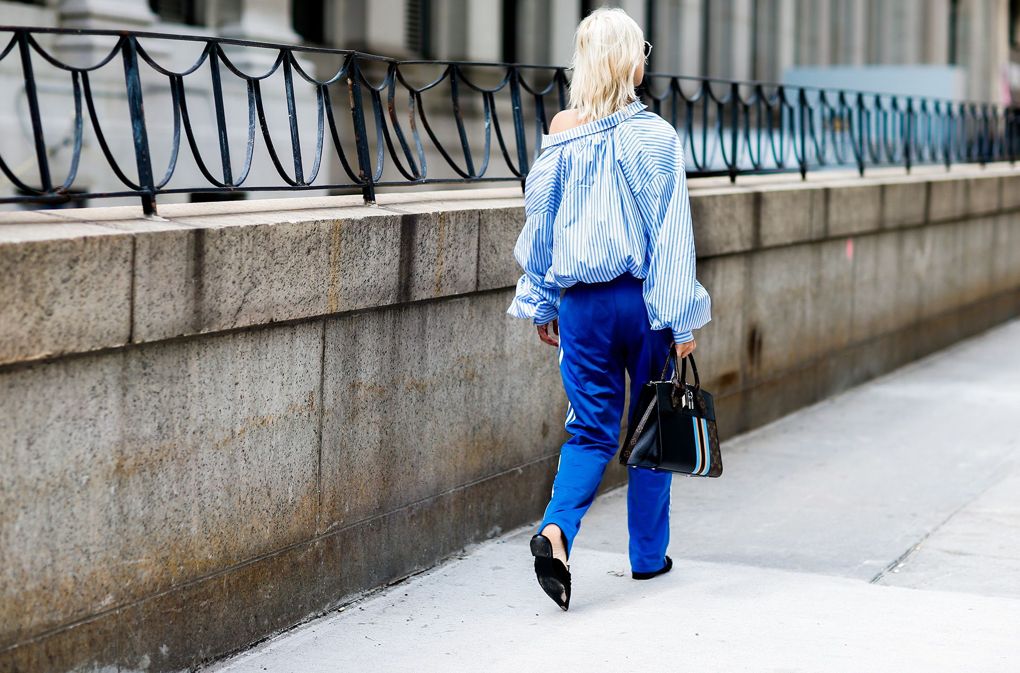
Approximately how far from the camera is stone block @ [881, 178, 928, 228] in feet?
34.3

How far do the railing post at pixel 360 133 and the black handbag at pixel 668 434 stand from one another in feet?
4.37

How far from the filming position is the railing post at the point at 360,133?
5.28m

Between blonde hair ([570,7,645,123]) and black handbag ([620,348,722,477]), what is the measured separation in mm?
911

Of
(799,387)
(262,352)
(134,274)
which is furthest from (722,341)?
(134,274)

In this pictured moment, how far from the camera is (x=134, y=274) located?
12.9ft

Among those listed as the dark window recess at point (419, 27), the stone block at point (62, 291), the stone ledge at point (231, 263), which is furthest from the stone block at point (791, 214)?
the dark window recess at point (419, 27)

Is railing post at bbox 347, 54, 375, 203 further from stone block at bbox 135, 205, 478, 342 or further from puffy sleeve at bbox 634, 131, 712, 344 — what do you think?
puffy sleeve at bbox 634, 131, 712, 344

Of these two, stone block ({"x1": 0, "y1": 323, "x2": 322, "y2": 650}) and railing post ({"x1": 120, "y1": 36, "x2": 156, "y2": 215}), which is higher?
railing post ({"x1": 120, "y1": 36, "x2": 156, "y2": 215})

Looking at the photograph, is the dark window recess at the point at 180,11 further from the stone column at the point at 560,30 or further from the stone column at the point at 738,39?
the stone column at the point at 738,39

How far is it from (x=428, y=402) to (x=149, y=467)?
5.10 ft

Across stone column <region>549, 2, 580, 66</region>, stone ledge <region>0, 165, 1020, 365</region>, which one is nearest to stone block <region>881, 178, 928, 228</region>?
stone ledge <region>0, 165, 1020, 365</region>

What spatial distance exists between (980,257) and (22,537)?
11291mm

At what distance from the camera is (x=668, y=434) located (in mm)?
4848

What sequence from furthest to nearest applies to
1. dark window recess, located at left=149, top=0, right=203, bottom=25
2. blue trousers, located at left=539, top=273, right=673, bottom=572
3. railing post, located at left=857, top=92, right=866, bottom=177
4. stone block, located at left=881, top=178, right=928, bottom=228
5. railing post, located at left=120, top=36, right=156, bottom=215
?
dark window recess, located at left=149, top=0, right=203, bottom=25
railing post, located at left=857, top=92, right=866, bottom=177
stone block, located at left=881, top=178, right=928, bottom=228
blue trousers, located at left=539, top=273, right=673, bottom=572
railing post, located at left=120, top=36, right=156, bottom=215
